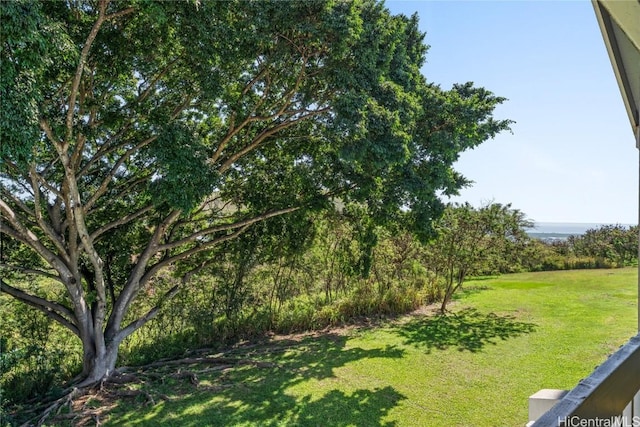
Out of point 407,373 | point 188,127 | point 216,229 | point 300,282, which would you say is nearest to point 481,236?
point 300,282

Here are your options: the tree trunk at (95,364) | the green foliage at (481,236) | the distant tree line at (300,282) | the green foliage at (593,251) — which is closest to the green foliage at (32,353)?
the distant tree line at (300,282)

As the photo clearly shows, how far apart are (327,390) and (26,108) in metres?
5.26

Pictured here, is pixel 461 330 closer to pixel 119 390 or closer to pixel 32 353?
pixel 119 390

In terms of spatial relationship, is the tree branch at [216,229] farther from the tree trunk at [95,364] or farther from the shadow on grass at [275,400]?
the shadow on grass at [275,400]

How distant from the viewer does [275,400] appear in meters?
5.28

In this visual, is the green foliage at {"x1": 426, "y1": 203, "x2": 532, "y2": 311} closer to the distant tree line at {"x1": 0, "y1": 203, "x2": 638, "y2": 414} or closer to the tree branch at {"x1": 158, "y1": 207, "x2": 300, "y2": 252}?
the distant tree line at {"x1": 0, "y1": 203, "x2": 638, "y2": 414}

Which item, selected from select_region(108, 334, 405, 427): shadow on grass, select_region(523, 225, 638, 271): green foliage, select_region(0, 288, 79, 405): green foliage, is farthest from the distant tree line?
select_region(523, 225, 638, 271): green foliage

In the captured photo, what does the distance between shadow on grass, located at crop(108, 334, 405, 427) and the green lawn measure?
0.05 ft

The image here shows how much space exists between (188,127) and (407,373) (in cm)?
547

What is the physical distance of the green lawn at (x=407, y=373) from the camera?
190 inches

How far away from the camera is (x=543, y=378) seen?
571 cm

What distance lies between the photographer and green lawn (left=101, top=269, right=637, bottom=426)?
4828 millimetres

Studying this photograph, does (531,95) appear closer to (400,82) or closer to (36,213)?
(400,82)

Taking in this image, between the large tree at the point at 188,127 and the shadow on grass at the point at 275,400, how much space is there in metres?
1.99
